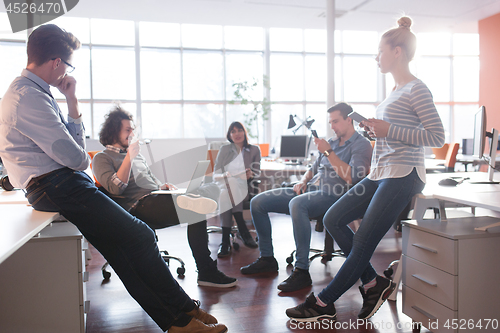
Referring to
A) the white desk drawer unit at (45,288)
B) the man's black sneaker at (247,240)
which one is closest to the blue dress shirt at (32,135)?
the white desk drawer unit at (45,288)

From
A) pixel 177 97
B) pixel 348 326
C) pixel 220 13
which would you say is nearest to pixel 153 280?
pixel 348 326

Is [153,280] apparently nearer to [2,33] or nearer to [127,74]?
[127,74]

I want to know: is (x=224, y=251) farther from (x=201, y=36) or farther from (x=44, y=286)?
(x=201, y=36)

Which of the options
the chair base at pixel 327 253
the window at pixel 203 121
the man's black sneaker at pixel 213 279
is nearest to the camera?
the man's black sneaker at pixel 213 279

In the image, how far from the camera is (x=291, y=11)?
24.5 feet

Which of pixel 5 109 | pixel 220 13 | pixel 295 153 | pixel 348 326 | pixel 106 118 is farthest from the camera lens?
pixel 220 13

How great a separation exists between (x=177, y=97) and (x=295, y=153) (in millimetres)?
4410

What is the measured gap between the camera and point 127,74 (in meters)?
8.42

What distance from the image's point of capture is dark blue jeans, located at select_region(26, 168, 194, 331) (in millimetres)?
1496

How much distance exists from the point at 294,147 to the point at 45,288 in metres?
4.06

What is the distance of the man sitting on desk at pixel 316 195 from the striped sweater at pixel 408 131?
52 centimetres

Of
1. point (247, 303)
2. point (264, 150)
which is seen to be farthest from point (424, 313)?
point (264, 150)

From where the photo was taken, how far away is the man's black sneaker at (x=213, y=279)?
2545 millimetres

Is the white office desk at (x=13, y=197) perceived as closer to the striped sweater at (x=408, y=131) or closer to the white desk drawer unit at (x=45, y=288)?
the white desk drawer unit at (x=45, y=288)
